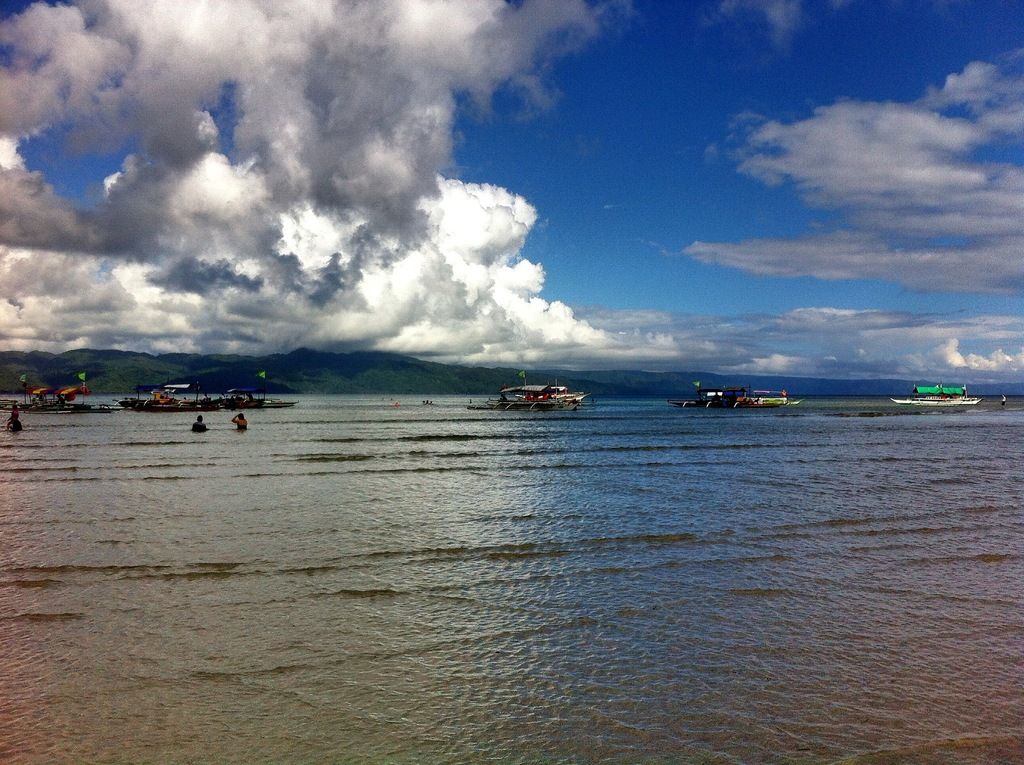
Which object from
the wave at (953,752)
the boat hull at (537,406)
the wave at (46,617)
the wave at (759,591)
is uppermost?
the wave at (953,752)

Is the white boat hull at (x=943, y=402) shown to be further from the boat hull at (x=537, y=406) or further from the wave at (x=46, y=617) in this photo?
the wave at (x=46, y=617)

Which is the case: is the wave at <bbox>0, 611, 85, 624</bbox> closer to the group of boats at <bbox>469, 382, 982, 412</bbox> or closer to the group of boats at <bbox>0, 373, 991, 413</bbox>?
the group of boats at <bbox>0, 373, 991, 413</bbox>

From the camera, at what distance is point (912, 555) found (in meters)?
16.5

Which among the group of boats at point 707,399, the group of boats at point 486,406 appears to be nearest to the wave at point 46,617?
the group of boats at point 486,406

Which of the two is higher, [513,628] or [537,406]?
[513,628]

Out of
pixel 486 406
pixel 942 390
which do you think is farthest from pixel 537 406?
pixel 942 390

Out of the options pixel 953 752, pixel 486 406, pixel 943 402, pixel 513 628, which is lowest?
pixel 486 406

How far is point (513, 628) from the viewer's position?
1109 centimetres

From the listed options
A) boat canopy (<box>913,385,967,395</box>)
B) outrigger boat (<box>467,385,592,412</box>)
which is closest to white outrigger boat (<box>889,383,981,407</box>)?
boat canopy (<box>913,385,967,395</box>)

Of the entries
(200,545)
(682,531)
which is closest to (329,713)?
(200,545)

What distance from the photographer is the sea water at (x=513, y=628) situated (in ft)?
24.4

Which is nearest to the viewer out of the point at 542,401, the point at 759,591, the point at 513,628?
the point at 513,628

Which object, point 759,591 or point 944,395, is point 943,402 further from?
point 759,591

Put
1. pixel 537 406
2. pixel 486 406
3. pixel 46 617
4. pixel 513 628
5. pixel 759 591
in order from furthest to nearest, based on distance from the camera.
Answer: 1. pixel 486 406
2. pixel 537 406
3. pixel 759 591
4. pixel 46 617
5. pixel 513 628
